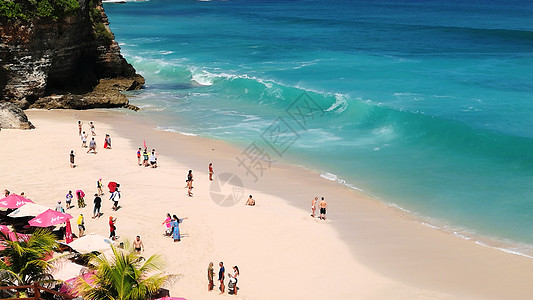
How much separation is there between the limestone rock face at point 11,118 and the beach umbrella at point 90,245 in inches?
699

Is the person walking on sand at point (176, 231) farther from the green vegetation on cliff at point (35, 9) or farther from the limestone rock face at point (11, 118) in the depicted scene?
the green vegetation on cliff at point (35, 9)

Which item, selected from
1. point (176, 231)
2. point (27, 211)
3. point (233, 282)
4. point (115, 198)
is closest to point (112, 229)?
point (176, 231)

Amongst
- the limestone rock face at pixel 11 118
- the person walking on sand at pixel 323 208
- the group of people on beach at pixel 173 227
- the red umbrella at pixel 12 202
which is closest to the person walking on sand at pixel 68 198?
the red umbrella at pixel 12 202

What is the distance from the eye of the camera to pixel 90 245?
15.8 meters

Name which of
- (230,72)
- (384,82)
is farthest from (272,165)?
(230,72)

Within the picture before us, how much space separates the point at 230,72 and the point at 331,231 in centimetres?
3377

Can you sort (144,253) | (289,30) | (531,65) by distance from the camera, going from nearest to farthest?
(144,253) < (531,65) < (289,30)

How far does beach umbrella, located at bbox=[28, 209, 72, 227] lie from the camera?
17703 millimetres

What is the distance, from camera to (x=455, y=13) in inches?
3964

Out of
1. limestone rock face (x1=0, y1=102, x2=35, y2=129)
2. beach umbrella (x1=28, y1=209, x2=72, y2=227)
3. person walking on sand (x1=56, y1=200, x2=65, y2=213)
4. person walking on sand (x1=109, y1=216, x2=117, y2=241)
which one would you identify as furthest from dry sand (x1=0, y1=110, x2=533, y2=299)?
beach umbrella (x1=28, y1=209, x2=72, y2=227)

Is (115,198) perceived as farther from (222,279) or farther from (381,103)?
(381,103)

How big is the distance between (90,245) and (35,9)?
23.9m

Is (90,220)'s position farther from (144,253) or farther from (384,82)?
(384,82)

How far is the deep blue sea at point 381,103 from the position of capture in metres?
25.5
